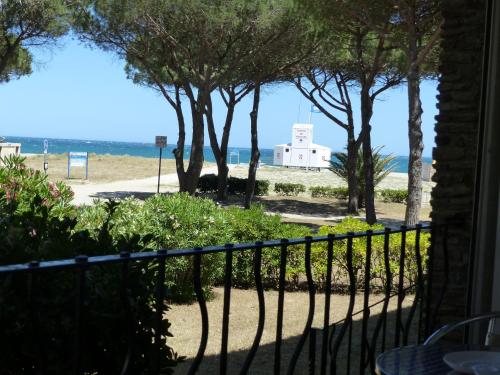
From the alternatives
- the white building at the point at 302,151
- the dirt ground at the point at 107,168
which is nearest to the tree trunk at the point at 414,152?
the dirt ground at the point at 107,168

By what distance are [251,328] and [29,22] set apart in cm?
1464

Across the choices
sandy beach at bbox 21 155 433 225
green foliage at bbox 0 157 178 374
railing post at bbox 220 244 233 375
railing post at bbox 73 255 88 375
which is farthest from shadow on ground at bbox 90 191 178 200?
railing post at bbox 73 255 88 375

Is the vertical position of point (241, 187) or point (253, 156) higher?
point (253, 156)

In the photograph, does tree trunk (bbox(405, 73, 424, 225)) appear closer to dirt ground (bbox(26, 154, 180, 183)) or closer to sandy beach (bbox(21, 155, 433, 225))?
sandy beach (bbox(21, 155, 433, 225))

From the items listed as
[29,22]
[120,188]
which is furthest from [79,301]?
[120,188]

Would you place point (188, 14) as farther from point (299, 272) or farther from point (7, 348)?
point (7, 348)

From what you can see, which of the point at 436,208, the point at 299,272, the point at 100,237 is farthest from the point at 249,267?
the point at 100,237

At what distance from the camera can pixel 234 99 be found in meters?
22.0

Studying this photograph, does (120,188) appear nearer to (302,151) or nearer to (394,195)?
(394,195)

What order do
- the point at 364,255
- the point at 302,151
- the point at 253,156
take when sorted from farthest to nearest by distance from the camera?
the point at 302,151, the point at 253,156, the point at 364,255

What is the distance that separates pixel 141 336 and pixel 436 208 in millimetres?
2106

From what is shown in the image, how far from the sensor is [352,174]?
21484 millimetres

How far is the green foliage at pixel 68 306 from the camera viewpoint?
2.22 meters

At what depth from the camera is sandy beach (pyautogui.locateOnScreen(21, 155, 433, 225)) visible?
68.2ft
